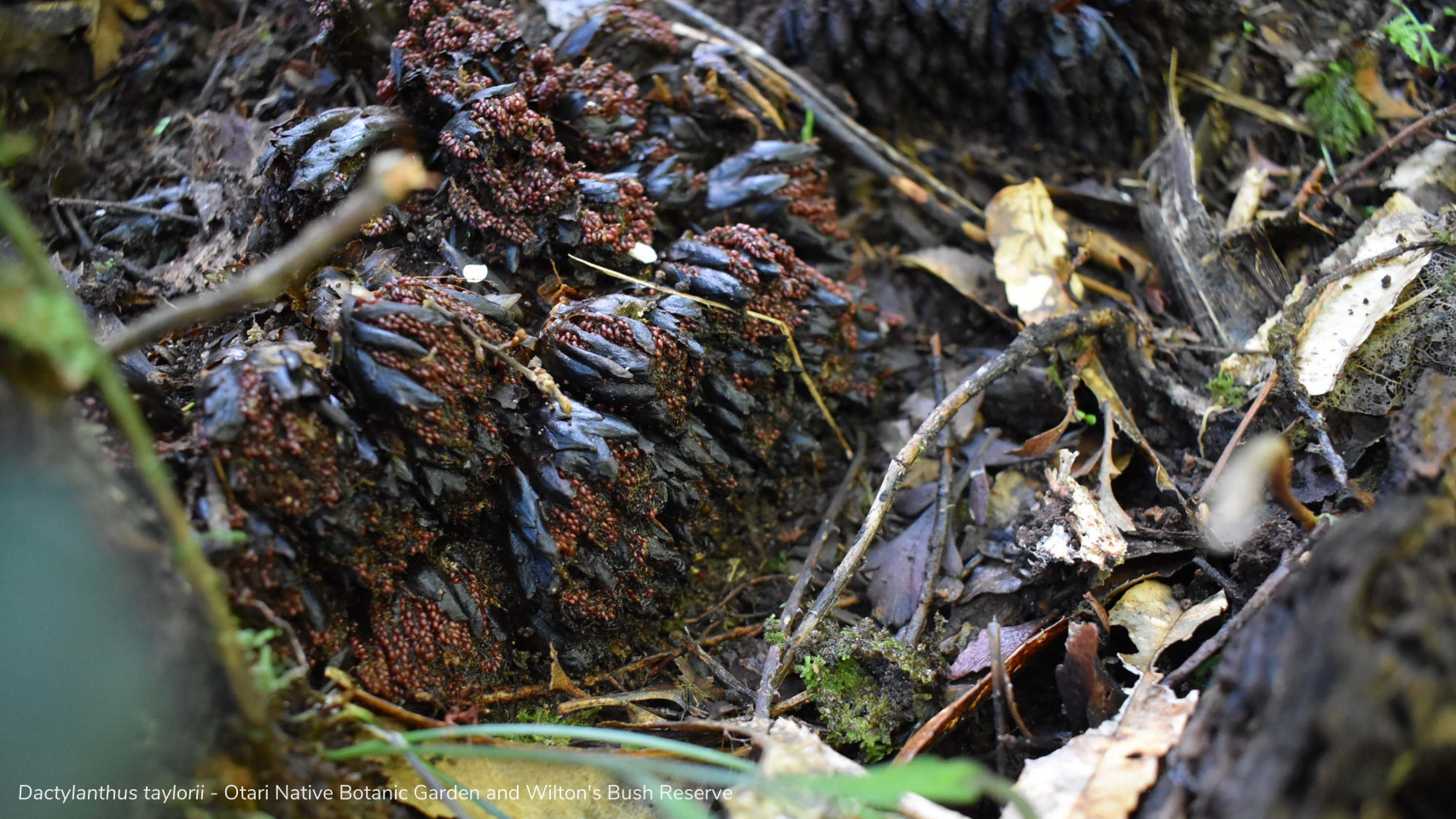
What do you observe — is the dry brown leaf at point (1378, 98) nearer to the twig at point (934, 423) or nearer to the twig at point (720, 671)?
the twig at point (934, 423)

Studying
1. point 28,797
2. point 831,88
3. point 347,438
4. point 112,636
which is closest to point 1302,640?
point 347,438

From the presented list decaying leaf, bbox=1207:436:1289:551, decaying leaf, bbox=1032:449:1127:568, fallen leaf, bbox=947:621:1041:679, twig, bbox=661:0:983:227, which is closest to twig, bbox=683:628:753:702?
fallen leaf, bbox=947:621:1041:679

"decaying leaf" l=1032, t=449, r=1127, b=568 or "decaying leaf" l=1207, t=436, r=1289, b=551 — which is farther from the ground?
"decaying leaf" l=1207, t=436, r=1289, b=551

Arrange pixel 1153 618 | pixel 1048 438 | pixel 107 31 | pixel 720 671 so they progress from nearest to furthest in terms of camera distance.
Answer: pixel 1153 618 → pixel 720 671 → pixel 1048 438 → pixel 107 31

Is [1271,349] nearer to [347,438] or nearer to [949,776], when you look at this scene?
[949,776]

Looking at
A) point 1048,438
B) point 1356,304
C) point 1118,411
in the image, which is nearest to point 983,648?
point 1048,438

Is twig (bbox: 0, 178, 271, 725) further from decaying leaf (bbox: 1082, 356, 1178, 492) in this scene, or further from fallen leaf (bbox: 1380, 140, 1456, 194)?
fallen leaf (bbox: 1380, 140, 1456, 194)

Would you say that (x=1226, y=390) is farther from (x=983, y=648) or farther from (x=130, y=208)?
(x=130, y=208)
